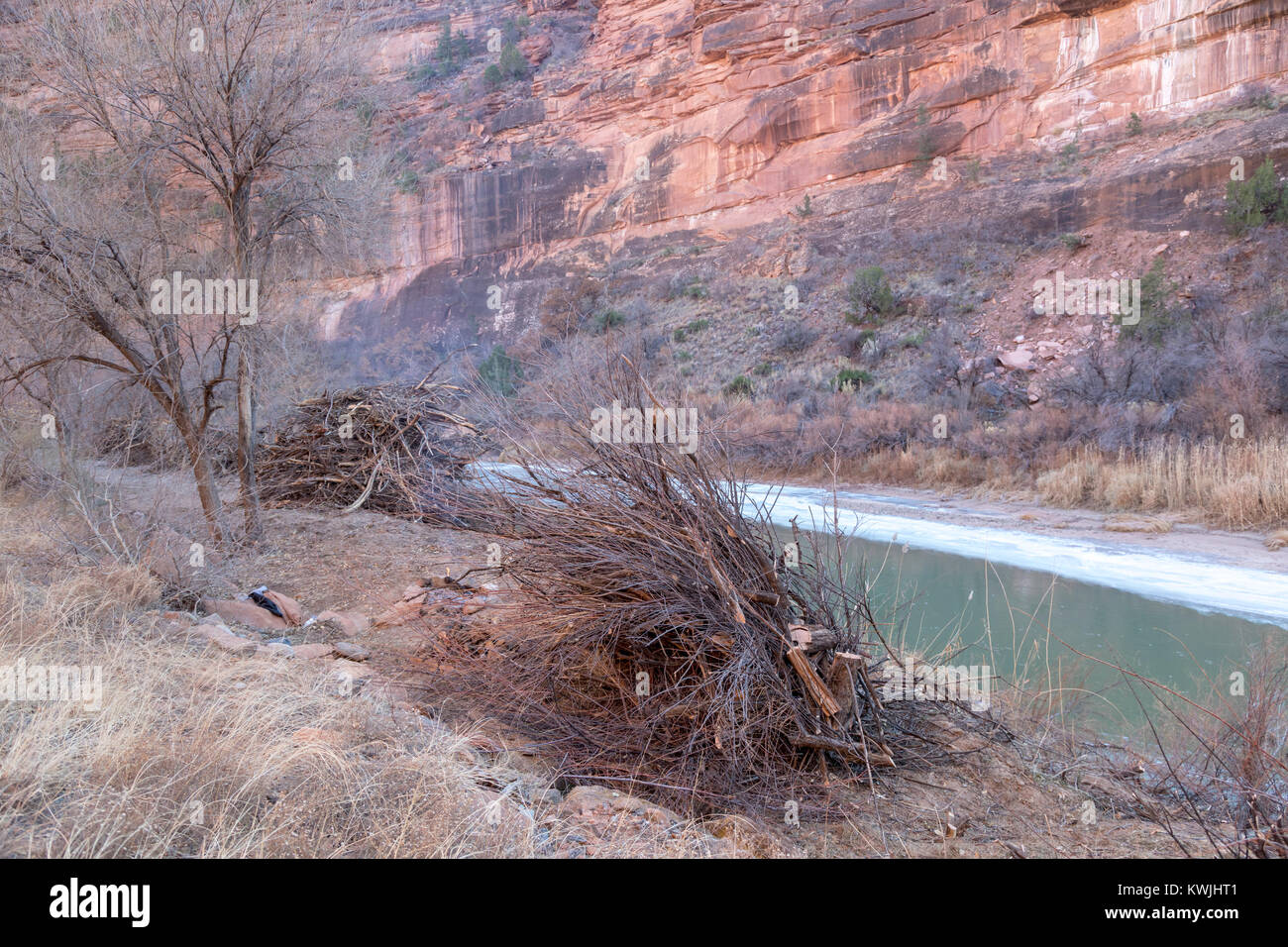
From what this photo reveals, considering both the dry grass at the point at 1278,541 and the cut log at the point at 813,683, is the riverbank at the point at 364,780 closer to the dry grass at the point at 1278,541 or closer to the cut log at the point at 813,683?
the cut log at the point at 813,683

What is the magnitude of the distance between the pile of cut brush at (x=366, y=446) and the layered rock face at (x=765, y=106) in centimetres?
2502

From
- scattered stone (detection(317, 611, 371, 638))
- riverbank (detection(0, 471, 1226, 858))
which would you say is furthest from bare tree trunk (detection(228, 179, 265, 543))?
scattered stone (detection(317, 611, 371, 638))

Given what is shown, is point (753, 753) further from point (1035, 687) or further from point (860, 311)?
point (860, 311)

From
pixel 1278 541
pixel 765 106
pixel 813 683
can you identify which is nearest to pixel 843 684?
pixel 813 683

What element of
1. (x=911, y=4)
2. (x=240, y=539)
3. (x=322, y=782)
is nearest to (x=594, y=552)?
(x=322, y=782)

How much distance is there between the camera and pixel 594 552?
12.7 feet

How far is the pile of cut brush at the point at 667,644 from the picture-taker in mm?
3535

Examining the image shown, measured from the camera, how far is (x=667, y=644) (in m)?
3.96

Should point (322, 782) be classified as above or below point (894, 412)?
below

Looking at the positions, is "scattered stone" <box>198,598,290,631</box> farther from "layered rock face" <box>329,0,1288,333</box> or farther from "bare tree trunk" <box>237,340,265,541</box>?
"layered rock face" <box>329,0,1288,333</box>

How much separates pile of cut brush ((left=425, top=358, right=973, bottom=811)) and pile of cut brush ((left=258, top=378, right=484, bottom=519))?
562 cm

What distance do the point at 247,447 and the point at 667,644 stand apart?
17.9 ft

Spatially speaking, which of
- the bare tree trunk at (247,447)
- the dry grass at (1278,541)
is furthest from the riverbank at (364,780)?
the dry grass at (1278,541)
